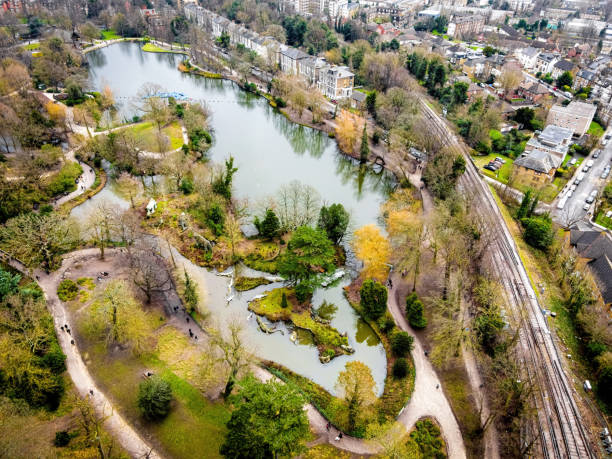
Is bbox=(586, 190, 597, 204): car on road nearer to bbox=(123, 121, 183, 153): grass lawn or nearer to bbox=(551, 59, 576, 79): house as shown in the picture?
bbox=(551, 59, 576, 79): house

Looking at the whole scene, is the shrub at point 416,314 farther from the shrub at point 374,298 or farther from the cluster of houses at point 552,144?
the cluster of houses at point 552,144

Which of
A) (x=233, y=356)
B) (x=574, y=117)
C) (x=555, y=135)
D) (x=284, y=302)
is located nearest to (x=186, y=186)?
(x=284, y=302)

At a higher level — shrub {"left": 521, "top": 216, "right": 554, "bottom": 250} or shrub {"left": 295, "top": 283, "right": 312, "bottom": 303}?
shrub {"left": 521, "top": 216, "right": 554, "bottom": 250}

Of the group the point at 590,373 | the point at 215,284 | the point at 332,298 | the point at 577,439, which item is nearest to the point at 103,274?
the point at 215,284

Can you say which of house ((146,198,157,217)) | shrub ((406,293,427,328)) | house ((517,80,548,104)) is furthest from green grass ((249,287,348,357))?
house ((517,80,548,104))

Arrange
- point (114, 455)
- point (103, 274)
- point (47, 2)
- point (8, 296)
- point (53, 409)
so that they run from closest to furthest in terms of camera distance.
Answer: point (114, 455)
point (53, 409)
point (8, 296)
point (103, 274)
point (47, 2)

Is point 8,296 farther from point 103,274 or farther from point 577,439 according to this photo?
point 577,439

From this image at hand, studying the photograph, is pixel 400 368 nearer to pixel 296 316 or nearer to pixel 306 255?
pixel 296 316
